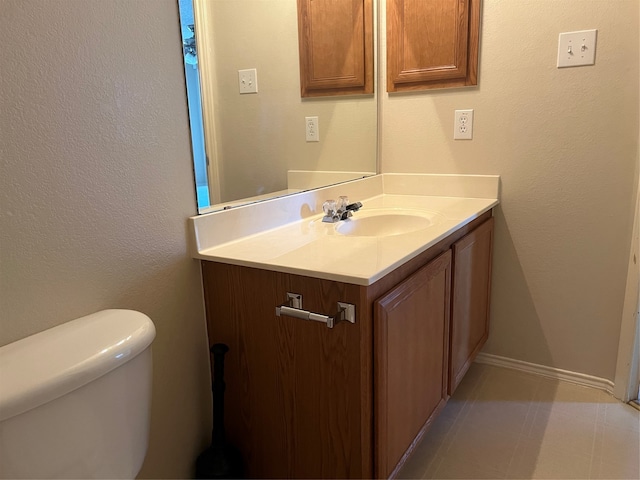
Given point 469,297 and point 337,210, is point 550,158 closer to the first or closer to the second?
point 469,297

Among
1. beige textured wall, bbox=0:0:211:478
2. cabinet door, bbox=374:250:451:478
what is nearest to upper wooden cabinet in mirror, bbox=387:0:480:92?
cabinet door, bbox=374:250:451:478

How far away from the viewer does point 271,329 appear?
45.8 inches

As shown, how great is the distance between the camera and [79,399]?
0.78 metres

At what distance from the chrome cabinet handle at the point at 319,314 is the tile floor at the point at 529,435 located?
28.4 inches

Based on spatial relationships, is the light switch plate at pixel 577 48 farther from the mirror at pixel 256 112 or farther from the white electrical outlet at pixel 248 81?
the white electrical outlet at pixel 248 81

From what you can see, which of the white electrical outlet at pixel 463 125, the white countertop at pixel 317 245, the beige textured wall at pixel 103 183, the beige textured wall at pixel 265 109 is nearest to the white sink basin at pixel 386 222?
the white countertop at pixel 317 245

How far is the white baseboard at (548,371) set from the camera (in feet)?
6.05

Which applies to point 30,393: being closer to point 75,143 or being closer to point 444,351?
point 75,143

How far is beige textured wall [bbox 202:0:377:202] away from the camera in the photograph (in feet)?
4.43

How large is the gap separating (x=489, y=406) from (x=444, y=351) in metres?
0.48

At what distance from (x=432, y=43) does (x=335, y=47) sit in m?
0.39

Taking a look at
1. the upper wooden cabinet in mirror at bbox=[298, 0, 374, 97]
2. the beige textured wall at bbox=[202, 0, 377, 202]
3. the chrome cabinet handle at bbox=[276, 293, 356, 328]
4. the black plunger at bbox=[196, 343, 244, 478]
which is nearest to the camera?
the chrome cabinet handle at bbox=[276, 293, 356, 328]

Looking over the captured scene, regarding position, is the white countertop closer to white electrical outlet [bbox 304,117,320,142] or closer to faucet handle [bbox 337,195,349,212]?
faucet handle [bbox 337,195,349,212]

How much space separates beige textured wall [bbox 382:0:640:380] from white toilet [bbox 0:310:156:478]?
1469mm
